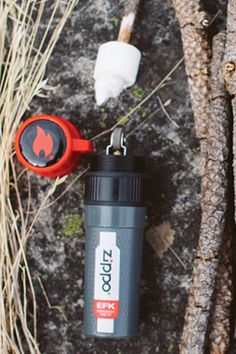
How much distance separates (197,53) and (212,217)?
39 centimetres

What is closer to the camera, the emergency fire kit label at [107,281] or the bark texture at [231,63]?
the bark texture at [231,63]

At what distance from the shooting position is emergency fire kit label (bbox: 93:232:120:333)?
5.42 ft

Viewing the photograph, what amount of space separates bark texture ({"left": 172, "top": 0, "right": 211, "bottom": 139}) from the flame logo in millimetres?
358

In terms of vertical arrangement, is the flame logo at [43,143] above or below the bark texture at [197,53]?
below

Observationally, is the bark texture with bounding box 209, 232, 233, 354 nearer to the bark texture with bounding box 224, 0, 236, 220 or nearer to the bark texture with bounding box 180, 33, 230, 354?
the bark texture with bounding box 180, 33, 230, 354

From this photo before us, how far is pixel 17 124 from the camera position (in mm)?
1807

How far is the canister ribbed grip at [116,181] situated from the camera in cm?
165

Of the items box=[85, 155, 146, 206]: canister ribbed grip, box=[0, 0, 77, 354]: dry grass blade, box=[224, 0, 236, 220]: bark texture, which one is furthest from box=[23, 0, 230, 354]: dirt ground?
box=[224, 0, 236, 220]: bark texture

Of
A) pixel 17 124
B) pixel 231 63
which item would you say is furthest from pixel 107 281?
pixel 231 63

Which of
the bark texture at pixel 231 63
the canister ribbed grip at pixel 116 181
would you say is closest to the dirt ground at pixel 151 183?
the canister ribbed grip at pixel 116 181

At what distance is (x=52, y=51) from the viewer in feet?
6.13

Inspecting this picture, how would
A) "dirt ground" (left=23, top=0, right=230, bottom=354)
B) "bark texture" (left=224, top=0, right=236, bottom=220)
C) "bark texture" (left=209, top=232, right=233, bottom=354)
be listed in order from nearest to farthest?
"bark texture" (left=224, top=0, right=236, bottom=220), "bark texture" (left=209, top=232, right=233, bottom=354), "dirt ground" (left=23, top=0, right=230, bottom=354)

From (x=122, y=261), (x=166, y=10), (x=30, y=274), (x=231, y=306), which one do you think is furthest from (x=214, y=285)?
(x=166, y=10)

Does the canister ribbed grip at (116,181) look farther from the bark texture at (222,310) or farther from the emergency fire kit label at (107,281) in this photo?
the bark texture at (222,310)
